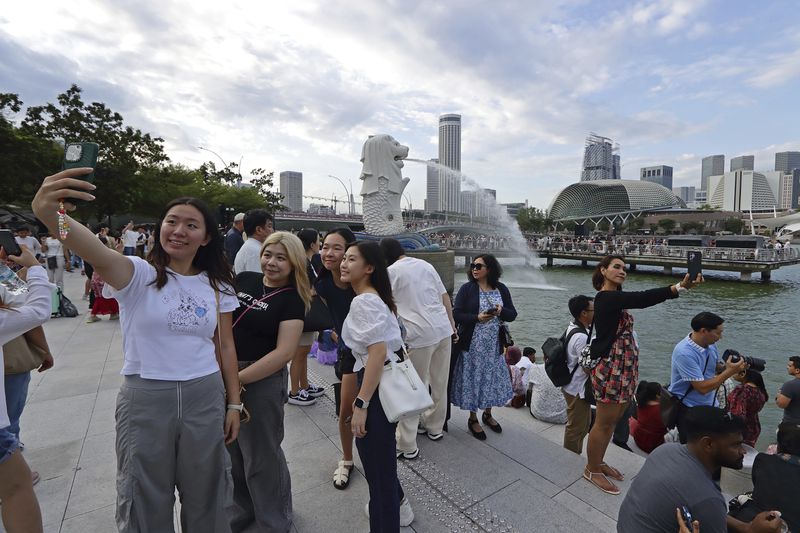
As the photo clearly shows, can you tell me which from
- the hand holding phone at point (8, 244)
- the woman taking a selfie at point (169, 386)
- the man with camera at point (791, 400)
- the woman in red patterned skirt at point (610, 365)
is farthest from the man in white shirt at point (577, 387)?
the hand holding phone at point (8, 244)

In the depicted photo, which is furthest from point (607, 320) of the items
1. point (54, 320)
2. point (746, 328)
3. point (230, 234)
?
point (746, 328)

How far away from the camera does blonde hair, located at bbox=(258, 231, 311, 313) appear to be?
2307mm

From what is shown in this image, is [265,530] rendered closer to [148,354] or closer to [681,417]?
[148,354]

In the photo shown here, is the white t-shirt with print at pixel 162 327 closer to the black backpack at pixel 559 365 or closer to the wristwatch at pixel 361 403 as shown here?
the wristwatch at pixel 361 403

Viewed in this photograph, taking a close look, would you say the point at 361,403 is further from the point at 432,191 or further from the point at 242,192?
the point at 432,191

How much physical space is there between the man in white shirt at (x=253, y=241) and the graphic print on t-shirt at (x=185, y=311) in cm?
215

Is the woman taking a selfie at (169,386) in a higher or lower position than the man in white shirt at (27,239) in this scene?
lower

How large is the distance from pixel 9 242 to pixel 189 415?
159 centimetres

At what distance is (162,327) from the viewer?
5.51 ft

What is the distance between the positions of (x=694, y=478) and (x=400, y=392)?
1398mm

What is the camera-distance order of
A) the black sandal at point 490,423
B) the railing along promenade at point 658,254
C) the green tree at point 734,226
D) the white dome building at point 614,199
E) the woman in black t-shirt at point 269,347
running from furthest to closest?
the white dome building at point 614,199 → the green tree at point 734,226 → the railing along promenade at point 658,254 → the black sandal at point 490,423 → the woman in black t-shirt at point 269,347

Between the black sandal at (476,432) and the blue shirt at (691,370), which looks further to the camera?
the black sandal at (476,432)

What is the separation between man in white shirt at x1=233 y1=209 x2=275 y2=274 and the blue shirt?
13.3ft

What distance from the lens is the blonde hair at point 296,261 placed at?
7.57 feet
